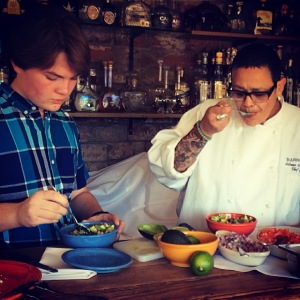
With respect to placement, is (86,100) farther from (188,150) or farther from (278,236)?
(278,236)

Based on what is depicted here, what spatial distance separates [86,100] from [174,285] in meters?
1.78

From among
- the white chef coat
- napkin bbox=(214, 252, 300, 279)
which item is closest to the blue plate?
napkin bbox=(214, 252, 300, 279)

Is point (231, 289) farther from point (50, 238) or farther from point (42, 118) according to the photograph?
point (42, 118)

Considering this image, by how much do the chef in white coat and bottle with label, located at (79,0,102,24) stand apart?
3.31 feet

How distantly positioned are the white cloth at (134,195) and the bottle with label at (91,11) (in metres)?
0.94

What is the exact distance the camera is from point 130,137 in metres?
3.31

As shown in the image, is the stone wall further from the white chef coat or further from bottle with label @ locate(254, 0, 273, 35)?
the white chef coat

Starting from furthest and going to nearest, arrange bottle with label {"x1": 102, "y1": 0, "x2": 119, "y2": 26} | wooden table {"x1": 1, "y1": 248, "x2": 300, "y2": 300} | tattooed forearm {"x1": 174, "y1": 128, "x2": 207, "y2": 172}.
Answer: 1. bottle with label {"x1": 102, "y1": 0, "x2": 119, "y2": 26}
2. tattooed forearm {"x1": 174, "y1": 128, "x2": 207, "y2": 172}
3. wooden table {"x1": 1, "y1": 248, "x2": 300, "y2": 300}

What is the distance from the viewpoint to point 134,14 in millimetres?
3000

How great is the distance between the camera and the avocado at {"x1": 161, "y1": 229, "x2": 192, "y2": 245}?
4.75 feet

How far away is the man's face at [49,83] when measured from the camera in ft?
5.30

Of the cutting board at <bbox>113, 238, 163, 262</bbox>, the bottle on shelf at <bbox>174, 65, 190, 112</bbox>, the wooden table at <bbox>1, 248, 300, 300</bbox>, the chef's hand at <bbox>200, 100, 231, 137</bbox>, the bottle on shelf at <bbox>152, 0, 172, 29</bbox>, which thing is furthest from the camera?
the bottle on shelf at <bbox>174, 65, 190, 112</bbox>

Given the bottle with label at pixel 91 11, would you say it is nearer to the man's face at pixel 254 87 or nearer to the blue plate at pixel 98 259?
the man's face at pixel 254 87

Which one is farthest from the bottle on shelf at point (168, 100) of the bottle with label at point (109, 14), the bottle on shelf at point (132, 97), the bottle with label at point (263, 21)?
the bottle with label at point (263, 21)
